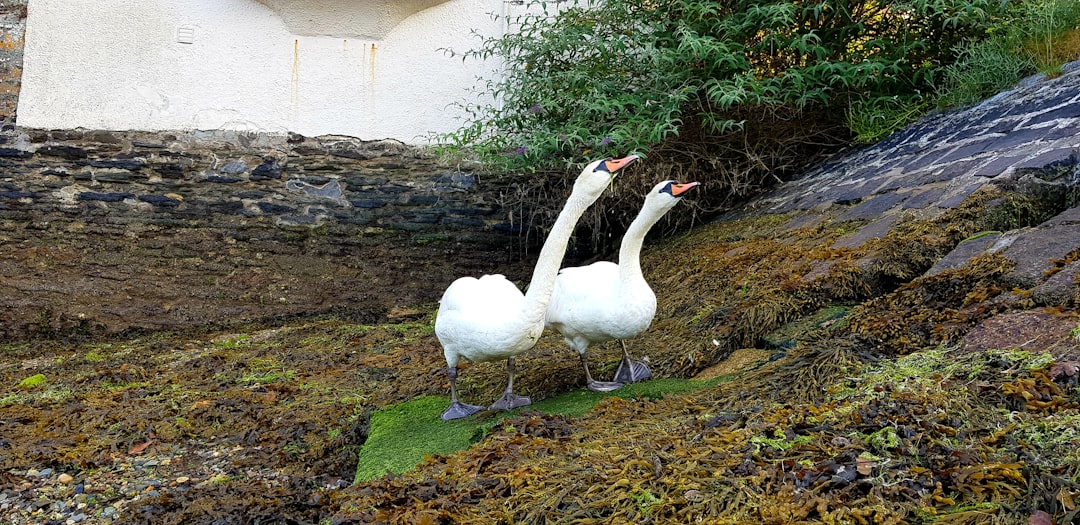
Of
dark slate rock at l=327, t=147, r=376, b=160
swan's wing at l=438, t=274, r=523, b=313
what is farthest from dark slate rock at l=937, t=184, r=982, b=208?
dark slate rock at l=327, t=147, r=376, b=160

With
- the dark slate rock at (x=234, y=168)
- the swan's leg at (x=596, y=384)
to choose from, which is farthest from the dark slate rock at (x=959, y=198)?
the dark slate rock at (x=234, y=168)

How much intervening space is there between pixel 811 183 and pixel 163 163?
5.75 metres

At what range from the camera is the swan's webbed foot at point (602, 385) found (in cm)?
405

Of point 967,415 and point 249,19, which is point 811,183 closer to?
point 967,415

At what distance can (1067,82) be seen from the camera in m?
5.72

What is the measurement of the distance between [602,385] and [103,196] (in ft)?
18.6

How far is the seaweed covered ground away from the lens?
7.29 feet

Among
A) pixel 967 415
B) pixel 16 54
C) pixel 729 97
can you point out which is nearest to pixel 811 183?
pixel 729 97

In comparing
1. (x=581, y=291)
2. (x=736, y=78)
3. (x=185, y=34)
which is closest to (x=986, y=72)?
(x=736, y=78)

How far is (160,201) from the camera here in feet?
25.3

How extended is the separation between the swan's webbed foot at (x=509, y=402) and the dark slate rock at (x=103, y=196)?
521 cm

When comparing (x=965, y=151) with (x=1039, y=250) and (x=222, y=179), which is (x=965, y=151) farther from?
(x=222, y=179)

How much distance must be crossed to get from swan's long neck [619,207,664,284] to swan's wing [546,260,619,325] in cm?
9

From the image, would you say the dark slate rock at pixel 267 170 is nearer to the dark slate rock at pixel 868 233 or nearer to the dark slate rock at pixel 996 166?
the dark slate rock at pixel 868 233
